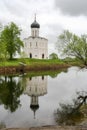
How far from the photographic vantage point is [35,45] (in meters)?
136

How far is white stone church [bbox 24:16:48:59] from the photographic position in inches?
5280

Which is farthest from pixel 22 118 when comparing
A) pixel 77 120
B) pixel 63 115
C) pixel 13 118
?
pixel 77 120

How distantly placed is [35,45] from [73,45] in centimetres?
10302

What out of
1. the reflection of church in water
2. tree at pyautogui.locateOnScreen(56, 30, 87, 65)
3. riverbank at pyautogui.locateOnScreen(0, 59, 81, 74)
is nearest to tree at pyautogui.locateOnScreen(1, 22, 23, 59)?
riverbank at pyautogui.locateOnScreen(0, 59, 81, 74)

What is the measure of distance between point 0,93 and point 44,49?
10493cm

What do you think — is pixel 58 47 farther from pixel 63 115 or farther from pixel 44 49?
pixel 44 49

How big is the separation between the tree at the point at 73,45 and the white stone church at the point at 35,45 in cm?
9925

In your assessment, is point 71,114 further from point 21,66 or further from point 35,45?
point 35,45

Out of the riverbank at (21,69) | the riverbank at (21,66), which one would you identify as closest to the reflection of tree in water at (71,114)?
the riverbank at (21,66)

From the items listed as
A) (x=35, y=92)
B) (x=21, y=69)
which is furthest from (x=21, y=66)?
(x=35, y=92)

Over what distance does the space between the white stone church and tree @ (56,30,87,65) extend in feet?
326

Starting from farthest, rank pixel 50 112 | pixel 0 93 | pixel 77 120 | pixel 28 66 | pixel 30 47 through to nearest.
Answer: pixel 30 47 → pixel 28 66 → pixel 0 93 → pixel 50 112 → pixel 77 120

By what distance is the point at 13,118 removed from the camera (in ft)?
68.6

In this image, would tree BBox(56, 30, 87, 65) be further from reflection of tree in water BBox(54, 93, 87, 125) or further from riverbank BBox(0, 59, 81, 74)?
riverbank BBox(0, 59, 81, 74)
